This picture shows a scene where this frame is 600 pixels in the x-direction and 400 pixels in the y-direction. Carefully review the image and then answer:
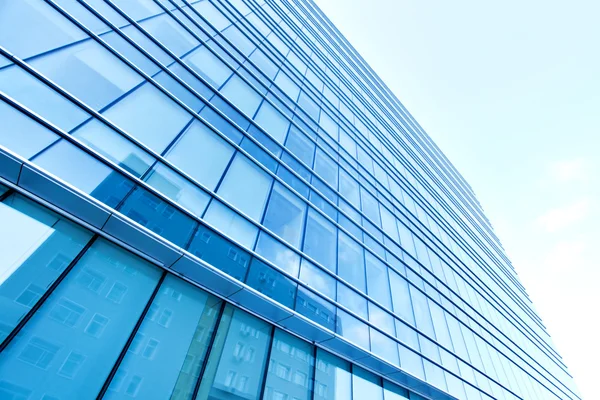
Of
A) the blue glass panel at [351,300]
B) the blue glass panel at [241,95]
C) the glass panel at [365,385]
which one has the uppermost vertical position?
the blue glass panel at [241,95]

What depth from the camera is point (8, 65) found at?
21.0 ft

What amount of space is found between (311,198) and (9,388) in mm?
10038

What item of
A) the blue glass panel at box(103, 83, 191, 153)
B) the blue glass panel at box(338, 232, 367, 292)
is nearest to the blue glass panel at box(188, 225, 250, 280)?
the blue glass panel at box(103, 83, 191, 153)

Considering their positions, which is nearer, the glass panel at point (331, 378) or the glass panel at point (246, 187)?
the glass panel at point (331, 378)

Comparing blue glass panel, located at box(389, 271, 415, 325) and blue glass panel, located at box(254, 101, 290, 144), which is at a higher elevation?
blue glass panel, located at box(254, 101, 290, 144)

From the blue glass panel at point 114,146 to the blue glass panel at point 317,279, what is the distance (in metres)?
5.62

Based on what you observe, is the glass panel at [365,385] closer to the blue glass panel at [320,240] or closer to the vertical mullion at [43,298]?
the blue glass panel at [320,240]

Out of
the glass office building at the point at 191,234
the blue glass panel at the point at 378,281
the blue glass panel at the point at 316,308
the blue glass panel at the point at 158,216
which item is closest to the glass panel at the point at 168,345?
the glass office building at the point at 191,234

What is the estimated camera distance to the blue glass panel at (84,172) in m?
6.08

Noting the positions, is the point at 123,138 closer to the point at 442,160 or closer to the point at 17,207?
the point at 17,207

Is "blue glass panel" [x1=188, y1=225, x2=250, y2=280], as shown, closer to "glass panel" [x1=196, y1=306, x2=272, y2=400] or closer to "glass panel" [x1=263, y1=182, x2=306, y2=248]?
"glass panel" [x1=196, y1=306, x2=272, y2=400]

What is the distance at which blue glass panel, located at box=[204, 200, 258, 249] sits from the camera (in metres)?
8.36

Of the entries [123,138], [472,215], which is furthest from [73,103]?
[472,215]

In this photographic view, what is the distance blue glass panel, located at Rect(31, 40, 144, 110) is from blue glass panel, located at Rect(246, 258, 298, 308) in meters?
5.67
